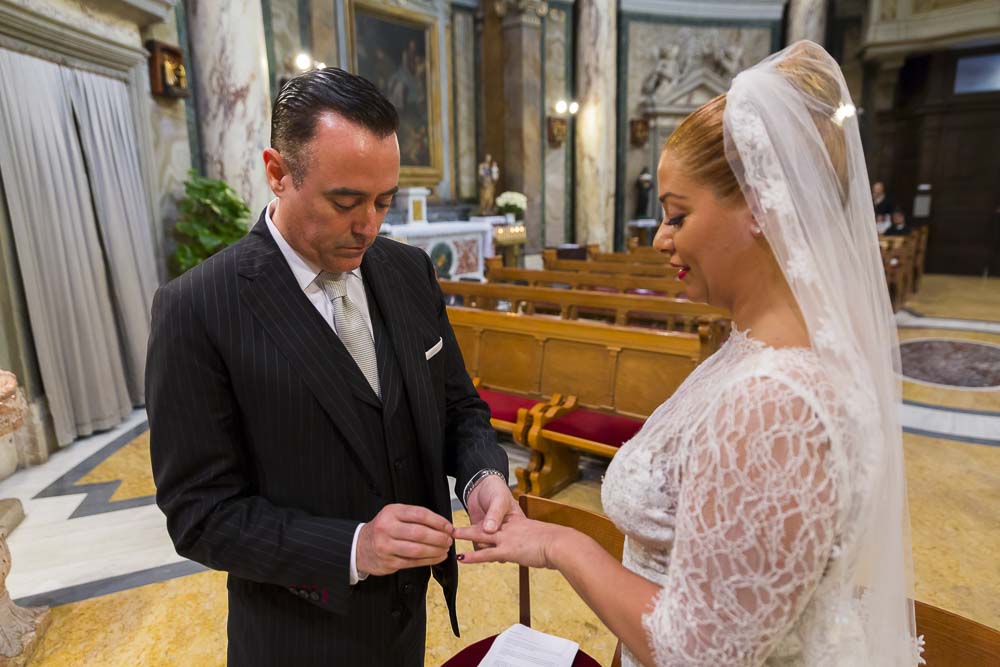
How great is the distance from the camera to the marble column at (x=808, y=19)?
12727 mm

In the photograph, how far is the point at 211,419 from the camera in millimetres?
1134

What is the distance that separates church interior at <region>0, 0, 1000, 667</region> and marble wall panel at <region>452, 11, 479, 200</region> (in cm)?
6

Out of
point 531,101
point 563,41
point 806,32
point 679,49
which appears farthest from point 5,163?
point 806,32

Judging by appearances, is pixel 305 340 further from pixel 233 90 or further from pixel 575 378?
pixel 233 90

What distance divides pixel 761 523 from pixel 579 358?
3118 millimetres

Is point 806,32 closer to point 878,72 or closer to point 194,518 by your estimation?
point 878,72

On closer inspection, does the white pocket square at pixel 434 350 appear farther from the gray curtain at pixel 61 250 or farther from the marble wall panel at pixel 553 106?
the marble wall panel at pixel 553 106

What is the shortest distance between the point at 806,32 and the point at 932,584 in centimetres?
1307

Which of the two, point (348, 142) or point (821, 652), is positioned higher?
point (348, 142)

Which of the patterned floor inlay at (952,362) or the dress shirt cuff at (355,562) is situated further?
the patterned floor inlay at (952,362)

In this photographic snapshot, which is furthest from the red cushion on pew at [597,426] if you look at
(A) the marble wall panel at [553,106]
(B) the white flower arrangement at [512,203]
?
(A) the marble wall panel at [553,106]

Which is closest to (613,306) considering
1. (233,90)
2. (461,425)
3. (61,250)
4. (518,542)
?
(461,425)

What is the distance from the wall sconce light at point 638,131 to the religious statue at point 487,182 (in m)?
3.66

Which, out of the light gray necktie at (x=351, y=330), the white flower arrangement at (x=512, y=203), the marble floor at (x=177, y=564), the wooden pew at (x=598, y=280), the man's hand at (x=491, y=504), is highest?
the white flower arrangement at (x=512, y=203)
